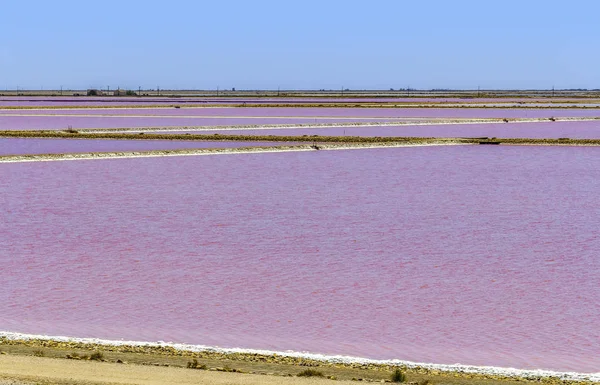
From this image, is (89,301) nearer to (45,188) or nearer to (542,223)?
(542,223)

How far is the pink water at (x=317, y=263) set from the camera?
8930 millimetres

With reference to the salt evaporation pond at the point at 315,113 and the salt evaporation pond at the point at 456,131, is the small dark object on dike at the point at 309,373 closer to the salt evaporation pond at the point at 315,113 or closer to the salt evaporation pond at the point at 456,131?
the salt evaporation pond at the point at 456,131

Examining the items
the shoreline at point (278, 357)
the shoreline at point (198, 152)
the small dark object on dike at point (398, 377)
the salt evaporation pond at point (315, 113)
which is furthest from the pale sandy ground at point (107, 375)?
the salt evaporation pond at point (315, 113)

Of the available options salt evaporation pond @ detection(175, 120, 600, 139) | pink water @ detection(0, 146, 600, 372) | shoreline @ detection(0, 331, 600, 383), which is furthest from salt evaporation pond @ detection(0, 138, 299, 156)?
shoreline @ detection(0, 331, 600, 383)

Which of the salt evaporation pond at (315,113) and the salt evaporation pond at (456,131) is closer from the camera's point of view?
the salt evaporation pond at (456,131)

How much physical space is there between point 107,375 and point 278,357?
1.53 meters

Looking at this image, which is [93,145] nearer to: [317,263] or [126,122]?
[126,122]

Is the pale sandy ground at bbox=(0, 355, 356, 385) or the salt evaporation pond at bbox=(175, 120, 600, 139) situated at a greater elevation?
the pale sandy ground at bbox=(0, 355, 356, 385)

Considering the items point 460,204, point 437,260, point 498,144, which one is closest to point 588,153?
point 498,144

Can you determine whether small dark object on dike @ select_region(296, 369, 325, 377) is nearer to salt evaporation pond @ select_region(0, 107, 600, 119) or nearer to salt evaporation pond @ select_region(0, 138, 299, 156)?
salt evaporation pond @ select_region(0, 138, 299, 156)

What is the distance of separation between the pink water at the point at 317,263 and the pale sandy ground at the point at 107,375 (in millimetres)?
1374

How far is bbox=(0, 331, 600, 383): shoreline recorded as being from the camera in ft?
24.5

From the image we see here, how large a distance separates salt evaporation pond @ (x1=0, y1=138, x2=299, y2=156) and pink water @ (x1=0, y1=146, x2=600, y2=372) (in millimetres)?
7747

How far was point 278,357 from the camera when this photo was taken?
7.90m
